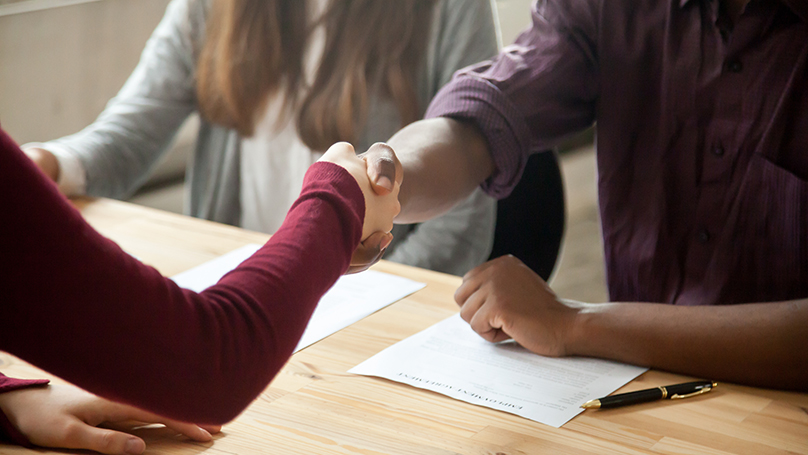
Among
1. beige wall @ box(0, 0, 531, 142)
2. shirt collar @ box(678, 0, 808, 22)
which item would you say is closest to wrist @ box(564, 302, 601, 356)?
shirt collar @ box(678, 0, 808, 22)

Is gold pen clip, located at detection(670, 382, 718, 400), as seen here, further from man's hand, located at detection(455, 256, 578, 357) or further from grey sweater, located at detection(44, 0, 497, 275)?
grey sweater, located at detection(44, 0, 497, 275)

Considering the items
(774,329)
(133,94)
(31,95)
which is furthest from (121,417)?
(31,95)

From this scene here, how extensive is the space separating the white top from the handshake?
2.76 feet

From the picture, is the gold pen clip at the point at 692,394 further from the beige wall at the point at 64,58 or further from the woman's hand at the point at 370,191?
the beige wall at the point at 64,58

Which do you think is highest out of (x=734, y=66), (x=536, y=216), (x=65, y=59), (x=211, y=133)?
(x=734, y=66)

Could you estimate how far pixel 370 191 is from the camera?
728 mm

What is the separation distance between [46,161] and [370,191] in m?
0.90

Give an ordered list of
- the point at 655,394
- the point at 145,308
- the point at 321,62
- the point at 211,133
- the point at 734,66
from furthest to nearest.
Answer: the point at 211,133
the point at 321,62
the point at 734,66
the point at 655,394
the point at 145,308

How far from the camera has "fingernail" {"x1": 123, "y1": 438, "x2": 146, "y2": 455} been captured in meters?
0.65

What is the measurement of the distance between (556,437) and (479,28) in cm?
105

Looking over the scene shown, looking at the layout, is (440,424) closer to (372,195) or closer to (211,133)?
(372,195)

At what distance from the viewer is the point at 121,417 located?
0.70 meters

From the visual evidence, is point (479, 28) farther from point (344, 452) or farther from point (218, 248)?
point (344, 452)

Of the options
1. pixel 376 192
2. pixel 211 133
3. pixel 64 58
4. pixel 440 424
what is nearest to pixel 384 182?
pixel 376 192
